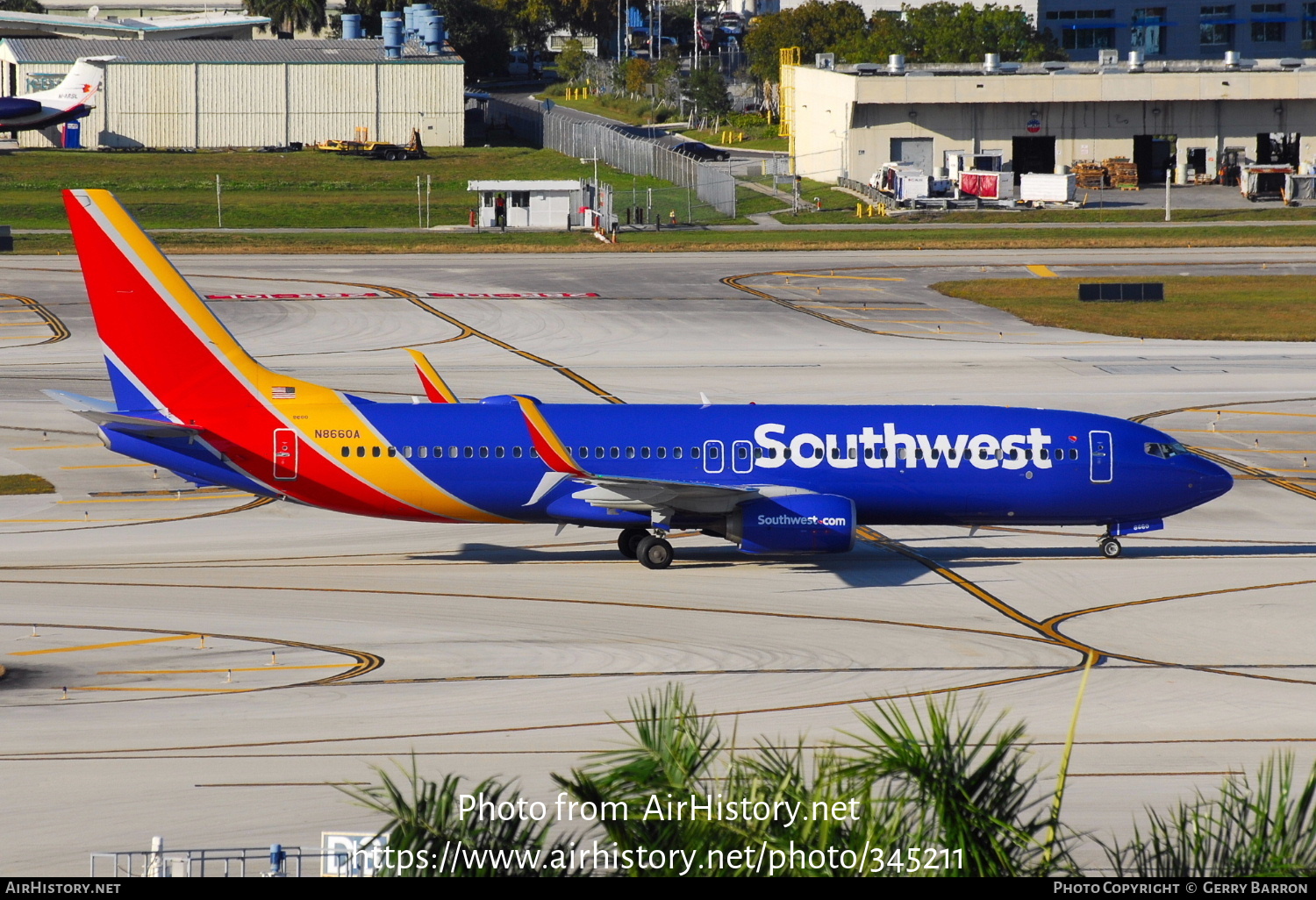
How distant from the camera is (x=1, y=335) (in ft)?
231

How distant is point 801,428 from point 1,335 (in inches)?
1831

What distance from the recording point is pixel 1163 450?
39938mm

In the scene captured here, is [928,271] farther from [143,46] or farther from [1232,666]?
[143,46]

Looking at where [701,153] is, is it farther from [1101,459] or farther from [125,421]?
[125,421]

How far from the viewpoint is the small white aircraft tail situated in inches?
5546

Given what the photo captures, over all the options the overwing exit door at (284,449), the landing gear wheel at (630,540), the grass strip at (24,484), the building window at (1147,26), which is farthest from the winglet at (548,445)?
the building window at (1147,26)

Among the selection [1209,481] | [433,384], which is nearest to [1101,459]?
[1209,481]

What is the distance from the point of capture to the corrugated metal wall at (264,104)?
150 meters

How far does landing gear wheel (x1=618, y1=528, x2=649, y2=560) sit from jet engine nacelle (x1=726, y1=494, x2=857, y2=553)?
10.6 feet

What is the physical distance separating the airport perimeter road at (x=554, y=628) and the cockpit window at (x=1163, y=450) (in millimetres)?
2876

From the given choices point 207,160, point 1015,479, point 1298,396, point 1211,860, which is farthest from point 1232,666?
point 207,160

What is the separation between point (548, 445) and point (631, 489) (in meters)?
2.35

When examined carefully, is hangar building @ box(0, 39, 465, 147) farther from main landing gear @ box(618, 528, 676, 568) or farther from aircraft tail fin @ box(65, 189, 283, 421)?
main landing gear @ box(618, 528, 676, 568)

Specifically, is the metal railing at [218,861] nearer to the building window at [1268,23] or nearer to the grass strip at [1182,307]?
the grass strip at [1182,307]
